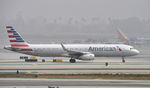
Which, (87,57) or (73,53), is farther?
(73,53)

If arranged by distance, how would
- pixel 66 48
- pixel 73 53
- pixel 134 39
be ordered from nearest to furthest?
pixel 73 53
pixel 66 48
pixel 134 39

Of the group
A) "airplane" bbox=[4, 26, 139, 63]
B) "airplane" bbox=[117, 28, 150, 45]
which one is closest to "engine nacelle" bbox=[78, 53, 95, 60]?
"airplane" bbox=[4, 26, 139, 63]

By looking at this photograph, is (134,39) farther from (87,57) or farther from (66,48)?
(87,57)

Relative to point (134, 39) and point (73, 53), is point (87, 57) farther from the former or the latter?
point (134, 39)

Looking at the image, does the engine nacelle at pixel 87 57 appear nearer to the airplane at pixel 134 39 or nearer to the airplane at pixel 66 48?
the airplane at pixel 66 48

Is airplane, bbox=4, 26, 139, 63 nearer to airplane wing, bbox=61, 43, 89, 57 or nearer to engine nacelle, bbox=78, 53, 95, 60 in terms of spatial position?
airplane wing, bbox=61, 43, 89, 57

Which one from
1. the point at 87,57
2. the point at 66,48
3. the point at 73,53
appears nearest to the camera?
the point at 87,57

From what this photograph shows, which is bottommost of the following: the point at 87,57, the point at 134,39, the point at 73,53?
the point at 87,57

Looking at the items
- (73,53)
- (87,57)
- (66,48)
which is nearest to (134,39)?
(66,48)

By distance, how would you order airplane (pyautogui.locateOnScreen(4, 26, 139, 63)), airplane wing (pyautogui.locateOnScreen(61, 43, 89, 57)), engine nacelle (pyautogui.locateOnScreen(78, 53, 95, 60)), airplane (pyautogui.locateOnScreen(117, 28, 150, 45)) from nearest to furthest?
engine nacelle (pyautogui.locateOnScreen(78, 53, 95, 60)) → airplane wing (pyautogui.locateOnScreen(61, 43, 89, 57)) → airplane (pyautogui.locateOnScreen(4, 26, 139, 63)) → airplane (pyautogui.locateOnScreen(117, 28, 150, 45))

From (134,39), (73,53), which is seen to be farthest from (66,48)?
(134,39)

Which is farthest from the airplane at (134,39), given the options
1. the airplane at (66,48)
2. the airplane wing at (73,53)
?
the airplane wing at (73,53)

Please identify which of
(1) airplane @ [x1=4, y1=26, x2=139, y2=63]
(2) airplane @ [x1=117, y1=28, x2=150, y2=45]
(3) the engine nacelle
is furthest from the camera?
(2) airplane @ [x1=117, y1=28, x2=150, y2=45]

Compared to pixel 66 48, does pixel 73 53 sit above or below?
below
